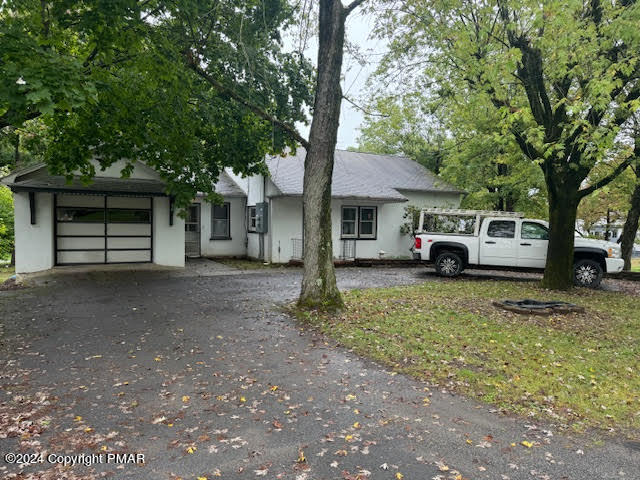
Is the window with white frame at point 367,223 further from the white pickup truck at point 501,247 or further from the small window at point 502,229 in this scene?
the small window at point 502,229

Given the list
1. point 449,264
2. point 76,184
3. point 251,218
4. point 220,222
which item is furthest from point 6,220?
point 449,264

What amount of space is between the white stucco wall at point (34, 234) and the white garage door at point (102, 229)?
622mm

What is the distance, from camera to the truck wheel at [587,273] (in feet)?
39.8

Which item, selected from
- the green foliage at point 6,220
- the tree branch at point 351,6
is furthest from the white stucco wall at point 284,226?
the green foliage at point 6,220

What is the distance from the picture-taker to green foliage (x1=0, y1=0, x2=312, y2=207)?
22.3 ft

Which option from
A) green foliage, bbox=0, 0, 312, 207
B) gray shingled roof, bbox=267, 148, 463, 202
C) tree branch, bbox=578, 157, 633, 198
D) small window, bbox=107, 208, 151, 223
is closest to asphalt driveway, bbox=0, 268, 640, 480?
green foliage, bbox=0, 0, 312, 207

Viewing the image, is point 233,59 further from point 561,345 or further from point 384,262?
point 384,262

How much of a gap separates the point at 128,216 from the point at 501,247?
12.4 meters

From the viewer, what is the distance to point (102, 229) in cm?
1439

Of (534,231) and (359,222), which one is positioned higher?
(359,222)

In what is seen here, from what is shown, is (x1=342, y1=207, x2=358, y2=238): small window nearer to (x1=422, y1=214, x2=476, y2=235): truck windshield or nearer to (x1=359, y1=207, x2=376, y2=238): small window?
(x1=359, y1=207, x2=376, y2=238): small window

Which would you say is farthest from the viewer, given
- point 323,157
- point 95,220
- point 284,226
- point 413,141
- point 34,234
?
point 413,141

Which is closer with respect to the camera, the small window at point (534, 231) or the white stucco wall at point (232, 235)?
the small window at point (534, 231)

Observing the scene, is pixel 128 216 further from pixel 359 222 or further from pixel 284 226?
pixel 359 222
